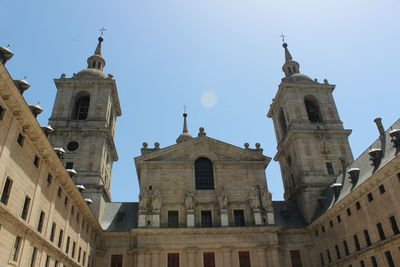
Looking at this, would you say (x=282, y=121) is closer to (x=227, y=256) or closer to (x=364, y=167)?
(x=364, y=167)

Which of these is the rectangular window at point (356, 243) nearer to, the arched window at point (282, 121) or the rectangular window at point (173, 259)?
the rectangular window at point (173, 259)

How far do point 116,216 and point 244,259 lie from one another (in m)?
16.4

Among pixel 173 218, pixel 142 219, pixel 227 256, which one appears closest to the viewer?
pixel 227 256

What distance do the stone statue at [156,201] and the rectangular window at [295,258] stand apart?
16284 mm

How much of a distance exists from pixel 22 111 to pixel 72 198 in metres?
12.4

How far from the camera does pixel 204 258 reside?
37.3 meters

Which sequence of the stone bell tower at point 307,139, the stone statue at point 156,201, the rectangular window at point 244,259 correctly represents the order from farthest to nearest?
1. the stone bell tower at point 307,139
2. the stone statue at point 156,201
3. the rectangular window at point 244,259

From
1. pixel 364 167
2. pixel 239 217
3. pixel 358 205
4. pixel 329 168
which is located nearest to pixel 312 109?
pixel 329 168

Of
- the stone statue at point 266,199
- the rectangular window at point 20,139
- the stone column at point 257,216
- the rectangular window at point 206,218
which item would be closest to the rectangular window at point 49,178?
the rectangular window at point 20,139

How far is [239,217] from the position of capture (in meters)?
40.6

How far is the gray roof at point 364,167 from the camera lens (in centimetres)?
3055

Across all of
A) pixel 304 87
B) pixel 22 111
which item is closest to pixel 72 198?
pixel 22 111

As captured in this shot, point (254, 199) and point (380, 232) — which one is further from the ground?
point (254, 199)

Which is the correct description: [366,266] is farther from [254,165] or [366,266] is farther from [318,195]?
[254,165]
